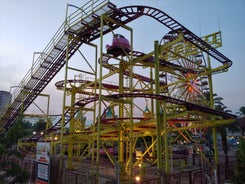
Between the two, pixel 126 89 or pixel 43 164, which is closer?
pixel 43 164

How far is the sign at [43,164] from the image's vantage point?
38.1 feet

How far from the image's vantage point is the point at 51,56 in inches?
762

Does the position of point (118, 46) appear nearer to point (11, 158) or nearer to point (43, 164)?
point (43, 164)

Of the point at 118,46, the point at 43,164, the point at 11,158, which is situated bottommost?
the point at 43,164

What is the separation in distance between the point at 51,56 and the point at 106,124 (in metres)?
7.54

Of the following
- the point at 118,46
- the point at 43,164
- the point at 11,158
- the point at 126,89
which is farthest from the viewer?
the point at 126,89

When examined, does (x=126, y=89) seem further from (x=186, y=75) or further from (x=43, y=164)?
(x=43, y=164)

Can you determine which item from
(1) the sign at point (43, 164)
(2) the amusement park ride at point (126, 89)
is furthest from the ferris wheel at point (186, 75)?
(1) the sign at point (43, 164)

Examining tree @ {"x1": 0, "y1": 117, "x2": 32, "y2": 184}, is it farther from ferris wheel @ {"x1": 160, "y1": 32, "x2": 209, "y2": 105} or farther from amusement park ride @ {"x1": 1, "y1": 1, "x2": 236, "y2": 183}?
ferris wheel @ {"x1": 160, "y1": 32, "x2": 209, "y2": 105}

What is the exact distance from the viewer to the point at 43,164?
39.3 ft

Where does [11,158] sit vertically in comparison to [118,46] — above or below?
below

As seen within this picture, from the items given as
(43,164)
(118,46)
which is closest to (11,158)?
(43,164)

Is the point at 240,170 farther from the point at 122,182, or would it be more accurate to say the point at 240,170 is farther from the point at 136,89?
the point at 136,89

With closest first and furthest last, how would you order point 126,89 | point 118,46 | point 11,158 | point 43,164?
point 11,158 → point 43,164 → point 118,46 → point 126,89
